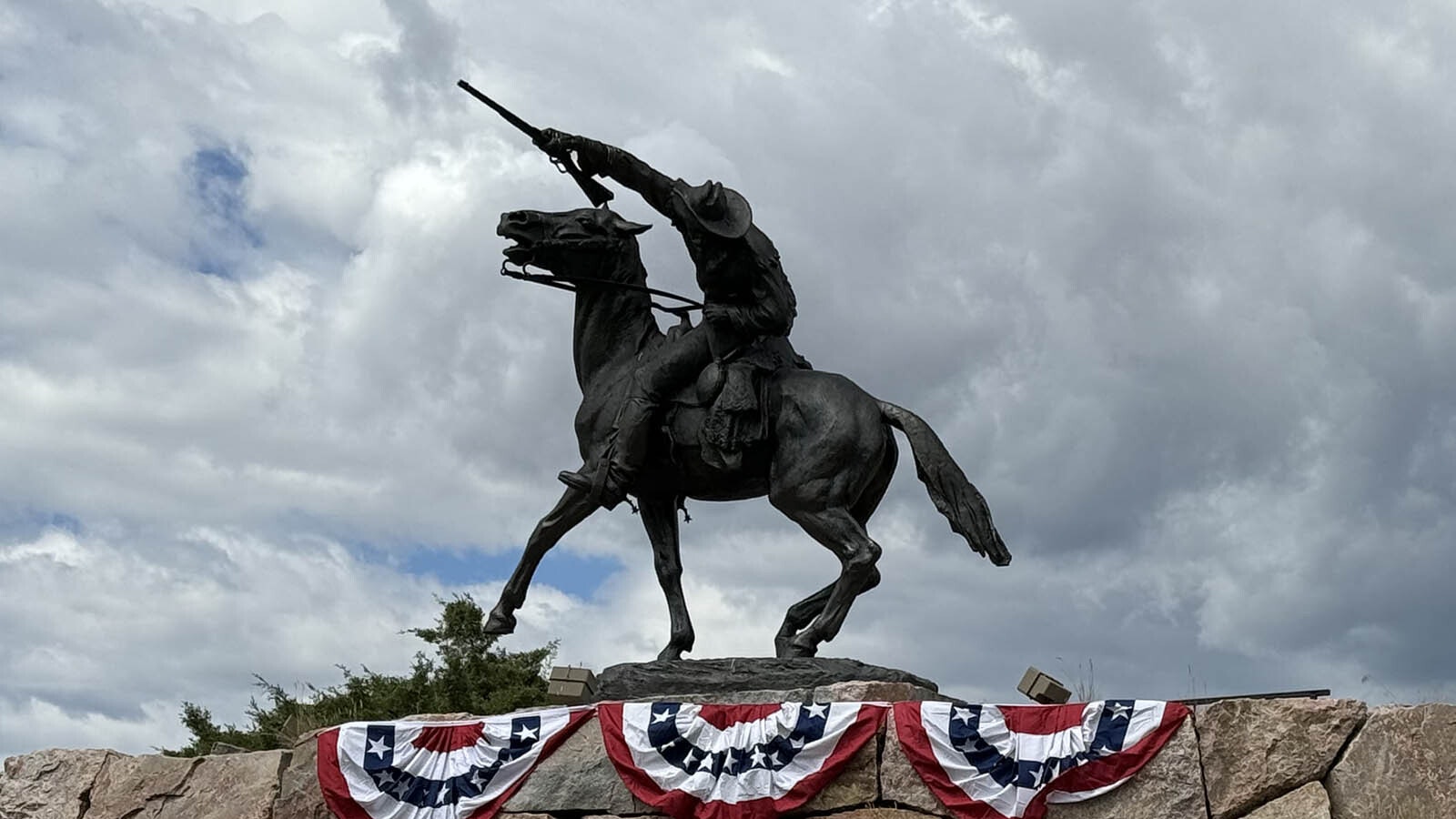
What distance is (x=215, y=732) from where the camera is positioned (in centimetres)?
1908

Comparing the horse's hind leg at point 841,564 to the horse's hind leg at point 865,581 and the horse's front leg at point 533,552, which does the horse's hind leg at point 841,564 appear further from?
the horse's front leg at point 533,552

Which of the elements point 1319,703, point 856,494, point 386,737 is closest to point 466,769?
point 386,737

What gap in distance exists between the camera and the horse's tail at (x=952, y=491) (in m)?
9.35

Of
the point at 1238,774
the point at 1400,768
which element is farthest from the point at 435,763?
the point at 1400,768

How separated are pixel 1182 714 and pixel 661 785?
2.50m

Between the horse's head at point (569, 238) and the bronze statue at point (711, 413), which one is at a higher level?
the horse's head at point (569, 238)

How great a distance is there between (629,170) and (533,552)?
2246 millimetres

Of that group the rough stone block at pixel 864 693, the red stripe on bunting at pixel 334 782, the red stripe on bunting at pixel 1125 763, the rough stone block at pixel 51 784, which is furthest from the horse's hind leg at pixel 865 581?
the rough stone block at pixel 51 784

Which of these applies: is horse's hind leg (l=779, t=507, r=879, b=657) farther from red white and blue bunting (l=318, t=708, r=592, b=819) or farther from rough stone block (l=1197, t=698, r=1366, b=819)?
rough stone block (l=1197, t=698, r=1366, b=819)

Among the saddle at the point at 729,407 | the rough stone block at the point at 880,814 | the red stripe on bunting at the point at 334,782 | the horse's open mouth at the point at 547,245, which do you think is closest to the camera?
the rough stone block at the point at 880,814

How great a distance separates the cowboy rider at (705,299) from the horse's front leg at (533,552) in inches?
5.2

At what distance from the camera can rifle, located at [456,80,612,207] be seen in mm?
9953

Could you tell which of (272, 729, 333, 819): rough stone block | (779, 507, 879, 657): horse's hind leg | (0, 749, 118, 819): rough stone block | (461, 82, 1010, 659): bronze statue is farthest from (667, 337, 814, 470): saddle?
(0, 749, 118, 819): rough stone block

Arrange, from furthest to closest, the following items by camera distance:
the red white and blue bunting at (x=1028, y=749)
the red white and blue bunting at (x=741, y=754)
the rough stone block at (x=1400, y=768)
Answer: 1. the red white and blue bunting at (x=741, y=754)
2. the red white and blue bunting at (x=1028, y=749)
3. the rough stone block at (x=1400, y=768)
